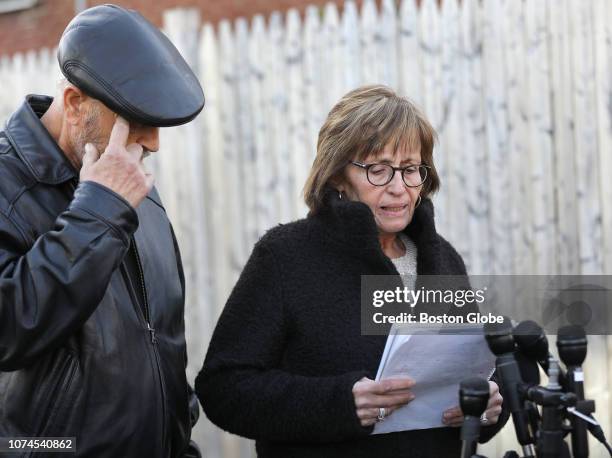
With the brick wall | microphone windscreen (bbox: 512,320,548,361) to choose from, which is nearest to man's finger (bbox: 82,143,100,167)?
microphone windscreen (bbox: 512,320,548,361)

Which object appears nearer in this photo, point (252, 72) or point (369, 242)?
point (369, 242)

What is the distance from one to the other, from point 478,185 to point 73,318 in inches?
121

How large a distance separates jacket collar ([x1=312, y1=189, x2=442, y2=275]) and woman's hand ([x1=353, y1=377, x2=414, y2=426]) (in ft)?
1.44

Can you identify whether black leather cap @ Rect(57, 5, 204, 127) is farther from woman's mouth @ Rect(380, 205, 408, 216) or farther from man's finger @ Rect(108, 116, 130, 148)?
woman's mouth @ Rect(380, 205, 408, 216)

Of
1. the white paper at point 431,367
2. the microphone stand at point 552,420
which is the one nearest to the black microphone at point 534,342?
the microphone stand at point 552,420

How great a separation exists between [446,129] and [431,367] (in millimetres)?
2474

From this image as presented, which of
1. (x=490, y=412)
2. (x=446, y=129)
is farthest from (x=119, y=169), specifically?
(x=446, y=129)

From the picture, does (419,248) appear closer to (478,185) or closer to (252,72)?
(478,185)

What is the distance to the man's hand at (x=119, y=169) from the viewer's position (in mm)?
2266

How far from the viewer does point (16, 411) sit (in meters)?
2.24

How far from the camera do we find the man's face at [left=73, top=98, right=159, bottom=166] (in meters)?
2.36

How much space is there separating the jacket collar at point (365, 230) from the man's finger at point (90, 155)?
33.7 inches

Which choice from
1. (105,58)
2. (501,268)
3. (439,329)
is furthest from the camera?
(501,268)

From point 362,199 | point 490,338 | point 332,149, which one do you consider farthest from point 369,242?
point 490,338
